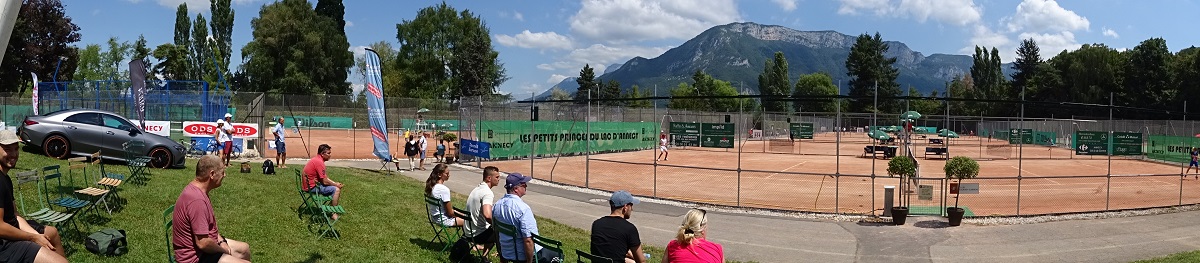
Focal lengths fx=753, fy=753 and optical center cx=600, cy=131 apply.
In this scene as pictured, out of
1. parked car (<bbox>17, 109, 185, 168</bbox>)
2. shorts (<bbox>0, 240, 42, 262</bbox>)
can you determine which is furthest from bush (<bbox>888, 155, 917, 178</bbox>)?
parked car (<bbox>17, 109, 185, 168</bbox>)

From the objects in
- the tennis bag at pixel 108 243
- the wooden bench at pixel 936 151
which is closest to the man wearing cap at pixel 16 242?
the tennis bag at pixel 108 243

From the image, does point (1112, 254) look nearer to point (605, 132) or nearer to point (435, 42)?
point (605, 132)

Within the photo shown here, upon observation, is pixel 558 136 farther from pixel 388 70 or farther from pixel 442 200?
pixel 388 70

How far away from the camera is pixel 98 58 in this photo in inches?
3381

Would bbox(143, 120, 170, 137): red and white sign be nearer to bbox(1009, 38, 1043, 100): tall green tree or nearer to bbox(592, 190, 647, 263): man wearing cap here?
bbox(592, 190, 647, 263): man wearing cap

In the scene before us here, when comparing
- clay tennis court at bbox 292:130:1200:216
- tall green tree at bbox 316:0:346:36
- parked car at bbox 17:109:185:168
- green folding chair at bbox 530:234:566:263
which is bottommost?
clay tennis court at bbox 292:130:1200:216

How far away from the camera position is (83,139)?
16250mm

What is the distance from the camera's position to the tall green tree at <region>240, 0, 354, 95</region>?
65750mm

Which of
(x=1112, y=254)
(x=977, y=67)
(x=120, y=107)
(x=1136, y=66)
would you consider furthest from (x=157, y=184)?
(x=977, y=67)

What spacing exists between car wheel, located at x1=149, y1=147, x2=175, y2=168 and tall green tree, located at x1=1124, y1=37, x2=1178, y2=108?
262 ft

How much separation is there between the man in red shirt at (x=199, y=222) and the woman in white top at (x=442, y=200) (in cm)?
361

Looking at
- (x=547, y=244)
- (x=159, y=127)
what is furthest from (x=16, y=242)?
(x=159, y=127)

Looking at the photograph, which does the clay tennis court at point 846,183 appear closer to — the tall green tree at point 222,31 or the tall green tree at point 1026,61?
the tall green tree at point 222,31

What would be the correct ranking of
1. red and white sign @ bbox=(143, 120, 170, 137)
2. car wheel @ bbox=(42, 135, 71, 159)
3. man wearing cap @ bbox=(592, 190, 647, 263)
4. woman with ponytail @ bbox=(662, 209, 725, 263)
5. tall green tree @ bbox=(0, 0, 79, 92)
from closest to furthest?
woman with ponytail @ bbox=(662, 209, 725, 263), man wearing cap @ bbox=(592, 190, 647, 263), car wheel @ bbox=(42, 135, 71, 159), red and white sign @ bbox=(143, 120, 170, 137), tall green tree @ bbox=(0, 0, 79, 92)
